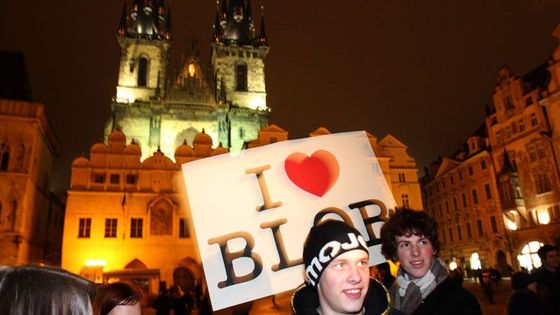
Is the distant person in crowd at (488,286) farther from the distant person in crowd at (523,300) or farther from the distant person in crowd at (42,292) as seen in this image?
the distant person in crowd at (42,292)

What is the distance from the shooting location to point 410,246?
134 inches

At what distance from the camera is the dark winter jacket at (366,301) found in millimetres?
2385

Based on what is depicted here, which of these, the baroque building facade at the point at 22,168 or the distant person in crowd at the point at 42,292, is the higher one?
the baroque building facade at the point at 22,168

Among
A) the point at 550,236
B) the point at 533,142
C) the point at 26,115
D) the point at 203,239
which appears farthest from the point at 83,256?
the point at 533,142

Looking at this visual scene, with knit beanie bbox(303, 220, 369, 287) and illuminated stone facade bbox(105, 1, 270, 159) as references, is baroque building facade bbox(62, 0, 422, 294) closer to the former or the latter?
illuminated stone facade bbox(105, 1, 270, 159)

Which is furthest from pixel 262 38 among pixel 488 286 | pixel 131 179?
pixel 488 286

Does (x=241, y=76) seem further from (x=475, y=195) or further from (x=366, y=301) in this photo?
(x=366, y=301)

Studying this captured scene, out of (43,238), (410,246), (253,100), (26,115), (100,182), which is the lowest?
(410,246)

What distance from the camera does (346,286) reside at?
87.8 inches

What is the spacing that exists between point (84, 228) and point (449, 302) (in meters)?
27.6

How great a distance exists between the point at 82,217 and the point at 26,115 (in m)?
7.97

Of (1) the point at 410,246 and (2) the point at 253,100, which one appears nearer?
(1) the point at 410,246

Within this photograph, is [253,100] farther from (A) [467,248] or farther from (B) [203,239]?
(B) [203,239]

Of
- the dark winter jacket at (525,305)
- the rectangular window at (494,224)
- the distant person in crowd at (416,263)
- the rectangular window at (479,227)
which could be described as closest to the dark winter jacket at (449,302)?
the distant person in crowd at (416,263)
